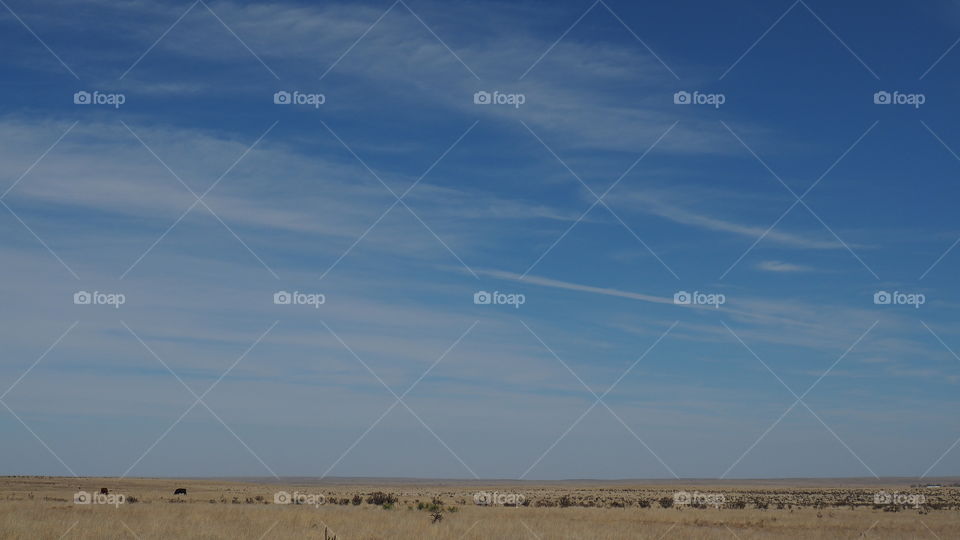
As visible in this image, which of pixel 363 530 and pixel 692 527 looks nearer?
pixel 363 530

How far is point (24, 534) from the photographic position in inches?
871

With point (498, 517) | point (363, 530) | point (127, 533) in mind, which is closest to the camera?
point (127, 533)

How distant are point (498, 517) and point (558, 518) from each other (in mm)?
2700

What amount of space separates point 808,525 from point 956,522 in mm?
7160

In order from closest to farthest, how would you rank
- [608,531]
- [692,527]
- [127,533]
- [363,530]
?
[127,533] → [363,530] → [608,531] → [692,527]

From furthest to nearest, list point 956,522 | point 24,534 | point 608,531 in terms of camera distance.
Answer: point 956,522 → point 608,531 → point 24,534

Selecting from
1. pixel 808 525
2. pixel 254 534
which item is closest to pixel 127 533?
pixel 254 534

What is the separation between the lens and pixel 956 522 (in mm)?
36875

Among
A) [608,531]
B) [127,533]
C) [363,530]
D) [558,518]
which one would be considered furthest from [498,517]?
[127,533]

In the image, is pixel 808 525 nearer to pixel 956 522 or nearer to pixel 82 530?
pixel 956 522

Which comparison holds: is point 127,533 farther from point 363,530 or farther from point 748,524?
point 748,524

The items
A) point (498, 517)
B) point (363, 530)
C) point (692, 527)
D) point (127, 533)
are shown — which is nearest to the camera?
point (127, 533)

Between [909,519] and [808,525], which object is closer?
[808,525]

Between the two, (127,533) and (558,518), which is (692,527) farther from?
(127,533)
